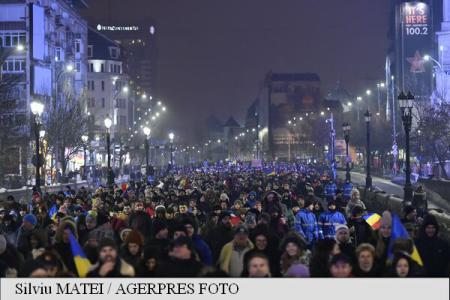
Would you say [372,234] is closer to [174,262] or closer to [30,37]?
[174,262]

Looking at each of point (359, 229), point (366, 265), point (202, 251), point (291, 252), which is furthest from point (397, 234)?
point (359, 229)

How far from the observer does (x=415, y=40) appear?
134 metres

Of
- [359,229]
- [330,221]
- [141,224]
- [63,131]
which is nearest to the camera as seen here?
[359,229]

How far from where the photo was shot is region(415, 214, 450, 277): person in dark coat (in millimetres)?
12141

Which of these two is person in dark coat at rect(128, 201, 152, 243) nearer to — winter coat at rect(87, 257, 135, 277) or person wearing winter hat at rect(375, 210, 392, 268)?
person wearing winter hat at rect(375, 210, 392, 268)

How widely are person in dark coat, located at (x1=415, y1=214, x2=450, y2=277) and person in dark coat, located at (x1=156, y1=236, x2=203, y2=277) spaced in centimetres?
354

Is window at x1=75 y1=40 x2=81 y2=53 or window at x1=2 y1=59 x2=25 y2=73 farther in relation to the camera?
window at x1=75 y1=40 x2=81 y2=53

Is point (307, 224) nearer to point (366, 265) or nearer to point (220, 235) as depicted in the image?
point (220, 235)

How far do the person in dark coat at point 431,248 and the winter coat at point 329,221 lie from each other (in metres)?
4.82

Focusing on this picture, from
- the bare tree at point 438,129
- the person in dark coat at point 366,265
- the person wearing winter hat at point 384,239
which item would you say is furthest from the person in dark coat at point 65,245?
the bare tree at point 438,129

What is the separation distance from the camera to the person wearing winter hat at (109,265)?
9375mm

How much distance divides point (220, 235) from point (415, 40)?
405 ft

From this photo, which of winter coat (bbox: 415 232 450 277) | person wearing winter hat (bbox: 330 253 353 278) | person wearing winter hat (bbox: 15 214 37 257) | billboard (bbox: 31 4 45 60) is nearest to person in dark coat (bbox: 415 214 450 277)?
winter coat (bbox: 415 232 450 277)

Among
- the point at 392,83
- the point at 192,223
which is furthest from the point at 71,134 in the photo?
the point at 392,83
